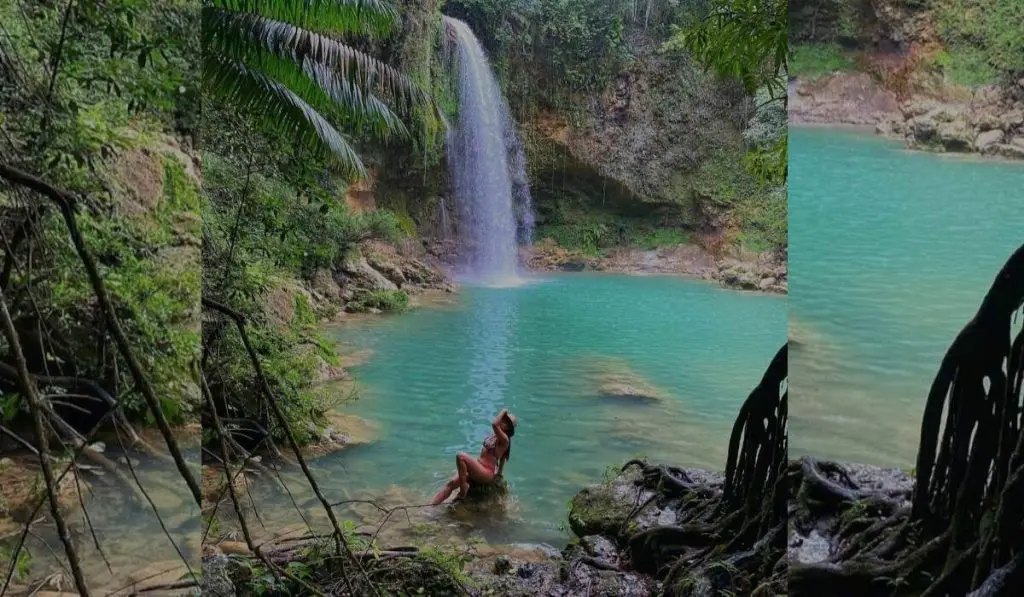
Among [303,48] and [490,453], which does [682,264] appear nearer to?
[490,453]

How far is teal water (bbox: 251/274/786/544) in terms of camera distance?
7.44 ft

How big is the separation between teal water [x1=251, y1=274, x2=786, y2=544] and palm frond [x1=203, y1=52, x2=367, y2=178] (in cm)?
67

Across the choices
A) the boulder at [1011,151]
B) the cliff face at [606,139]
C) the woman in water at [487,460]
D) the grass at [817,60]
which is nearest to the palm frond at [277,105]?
the cliff face at [606,139]

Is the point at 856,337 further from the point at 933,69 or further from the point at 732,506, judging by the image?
the point at 732,506

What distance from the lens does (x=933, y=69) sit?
1.21 m

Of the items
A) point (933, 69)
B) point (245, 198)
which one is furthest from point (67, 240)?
point (933, 69)

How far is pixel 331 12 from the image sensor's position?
95.7 inches

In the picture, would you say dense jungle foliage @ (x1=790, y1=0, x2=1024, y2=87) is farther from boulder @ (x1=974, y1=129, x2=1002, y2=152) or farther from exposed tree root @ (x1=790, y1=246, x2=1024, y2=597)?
exposed tree root @ (x1=790, y1=246, x2=1024, y2=597)

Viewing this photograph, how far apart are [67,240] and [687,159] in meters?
1.87

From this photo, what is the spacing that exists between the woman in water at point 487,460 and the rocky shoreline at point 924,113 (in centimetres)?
127

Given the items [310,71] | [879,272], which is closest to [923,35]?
[879,272]

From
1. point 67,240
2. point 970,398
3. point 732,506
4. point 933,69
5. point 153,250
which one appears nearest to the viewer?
point 970,398

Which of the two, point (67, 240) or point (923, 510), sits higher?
point (67, 240)

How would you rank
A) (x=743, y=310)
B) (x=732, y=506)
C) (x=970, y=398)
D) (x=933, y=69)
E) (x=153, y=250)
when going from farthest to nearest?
(x=743, y=310) < (x=732, y=506) < (x=153, y=250) < (x=933, y=69) < (x=970, y=398)
